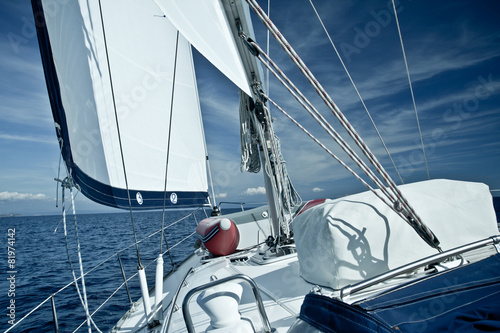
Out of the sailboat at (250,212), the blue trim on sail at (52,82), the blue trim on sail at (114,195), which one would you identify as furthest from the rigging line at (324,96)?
the blue trim on sail at (114,195)

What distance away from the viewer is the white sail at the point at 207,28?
239 cm

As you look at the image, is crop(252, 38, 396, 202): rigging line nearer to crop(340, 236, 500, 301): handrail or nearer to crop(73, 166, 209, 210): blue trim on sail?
crop(340, 236, 500, 301): handrail

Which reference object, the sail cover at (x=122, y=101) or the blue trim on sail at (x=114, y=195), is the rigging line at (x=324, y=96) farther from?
the blue trim on sail at (x=114, y=195)

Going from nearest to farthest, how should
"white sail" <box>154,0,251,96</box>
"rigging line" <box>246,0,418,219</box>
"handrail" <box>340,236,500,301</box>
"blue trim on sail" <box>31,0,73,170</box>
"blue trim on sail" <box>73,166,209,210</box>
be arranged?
1. "handrail" <box>340,236,500,301</box>
2. "rigging line" <box>246,0,418,219</box>
3. "white sail" <box>154,0,251,96</box>
4. "blue trim on sail" <box>31,0,73,170</box>
5. "blue trim on sail" <box>73,166,209,210</box>

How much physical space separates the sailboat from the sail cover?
21 millimetres

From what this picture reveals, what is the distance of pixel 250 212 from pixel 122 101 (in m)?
2.88

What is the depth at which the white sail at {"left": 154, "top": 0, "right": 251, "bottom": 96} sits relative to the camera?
2.39 metres

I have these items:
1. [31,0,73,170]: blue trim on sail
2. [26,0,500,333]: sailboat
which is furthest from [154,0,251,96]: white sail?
[31,0,73,170]: blue trim on sail

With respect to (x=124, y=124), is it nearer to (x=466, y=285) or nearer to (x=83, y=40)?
(x=83, y=40)

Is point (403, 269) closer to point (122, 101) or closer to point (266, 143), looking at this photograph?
point (266, 143)

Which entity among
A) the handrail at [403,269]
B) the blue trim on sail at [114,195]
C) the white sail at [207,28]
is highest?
the white sail at [207,28]

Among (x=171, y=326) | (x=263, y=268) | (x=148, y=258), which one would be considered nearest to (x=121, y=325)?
(x=171, y=326)

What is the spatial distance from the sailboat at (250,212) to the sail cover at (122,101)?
0.02 meters

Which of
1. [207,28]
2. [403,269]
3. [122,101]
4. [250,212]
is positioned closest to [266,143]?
[207,28]
